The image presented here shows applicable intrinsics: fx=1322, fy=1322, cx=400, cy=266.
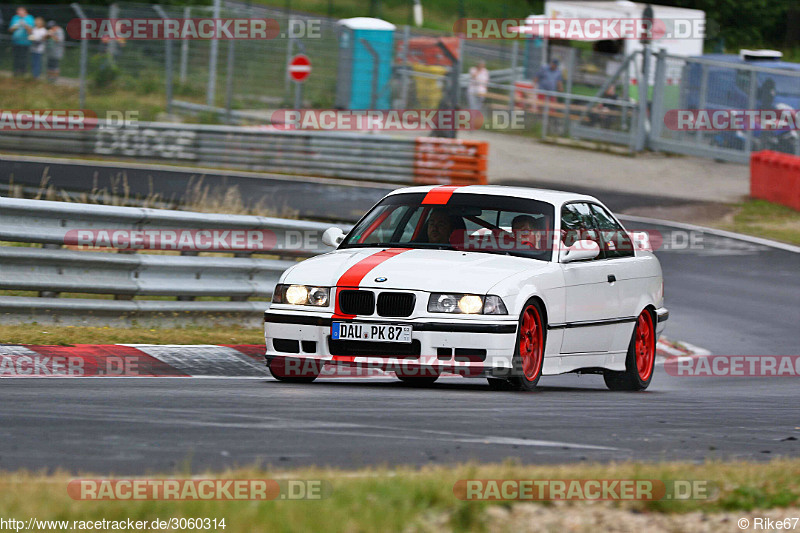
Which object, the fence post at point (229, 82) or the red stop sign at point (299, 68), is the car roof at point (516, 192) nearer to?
the red stop sign at point (299, 68)

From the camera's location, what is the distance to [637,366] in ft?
32.8

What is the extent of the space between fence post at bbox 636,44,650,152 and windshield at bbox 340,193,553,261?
2287cm

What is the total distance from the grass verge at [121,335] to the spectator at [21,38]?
19.5 metres

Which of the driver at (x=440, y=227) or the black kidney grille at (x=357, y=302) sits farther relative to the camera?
the driver at (x=440, y=227)

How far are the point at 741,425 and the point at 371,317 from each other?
7.59ft

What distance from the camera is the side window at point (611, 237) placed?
991 cm

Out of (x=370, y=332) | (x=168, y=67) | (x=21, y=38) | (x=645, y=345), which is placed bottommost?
(x=645, y=345)

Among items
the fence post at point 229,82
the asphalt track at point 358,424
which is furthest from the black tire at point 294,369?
the fence post at point 229,82

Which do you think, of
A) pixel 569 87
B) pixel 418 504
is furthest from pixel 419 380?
pixel 569 87

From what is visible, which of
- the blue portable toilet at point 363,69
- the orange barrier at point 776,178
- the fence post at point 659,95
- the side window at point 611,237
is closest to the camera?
the side window at point 611,237

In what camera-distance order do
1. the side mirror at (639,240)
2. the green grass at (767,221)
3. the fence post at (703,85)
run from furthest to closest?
the fence post at (703,85) < the green grass at (767,221) < the side mirror at (639,240)

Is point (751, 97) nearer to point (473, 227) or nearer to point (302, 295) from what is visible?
point (473, 227)

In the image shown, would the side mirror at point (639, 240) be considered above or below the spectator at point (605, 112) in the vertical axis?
below

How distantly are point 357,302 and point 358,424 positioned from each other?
1.78 meters
